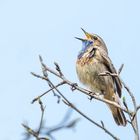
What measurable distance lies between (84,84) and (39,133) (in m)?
5.31

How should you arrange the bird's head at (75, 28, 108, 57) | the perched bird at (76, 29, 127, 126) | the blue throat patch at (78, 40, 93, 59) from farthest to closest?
the bird's head at (75, 28, 108, 57)
the blue throat patch at (78, 40, 93, 59)
the perched bird at (76, 29, 127, 126)

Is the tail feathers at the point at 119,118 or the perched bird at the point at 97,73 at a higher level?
the perched bird at the point at 97,73

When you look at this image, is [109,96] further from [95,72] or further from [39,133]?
[39,133]

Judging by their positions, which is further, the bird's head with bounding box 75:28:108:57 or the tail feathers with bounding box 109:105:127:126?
the bird's head with bounding box 75:28:108:57

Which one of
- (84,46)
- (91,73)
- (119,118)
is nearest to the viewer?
(119,118)

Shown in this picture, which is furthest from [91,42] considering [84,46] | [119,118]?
[119,118]

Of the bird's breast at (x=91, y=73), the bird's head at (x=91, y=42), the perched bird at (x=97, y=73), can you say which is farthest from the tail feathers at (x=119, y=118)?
the bird's head at (x=91, y=42)

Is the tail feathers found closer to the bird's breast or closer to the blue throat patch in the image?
the bird's breast

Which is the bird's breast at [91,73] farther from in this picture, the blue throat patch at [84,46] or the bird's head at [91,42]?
the bird's head at [91,42]

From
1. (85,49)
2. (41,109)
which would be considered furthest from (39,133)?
(85,49)

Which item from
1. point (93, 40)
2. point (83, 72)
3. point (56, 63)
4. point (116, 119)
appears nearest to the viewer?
point (56, 63)

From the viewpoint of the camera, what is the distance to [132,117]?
3846mm

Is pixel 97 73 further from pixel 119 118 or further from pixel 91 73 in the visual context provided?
pixel 119 118

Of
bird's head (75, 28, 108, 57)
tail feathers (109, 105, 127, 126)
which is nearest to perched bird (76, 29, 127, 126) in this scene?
tail feathers (109, 105, 127, 126)
